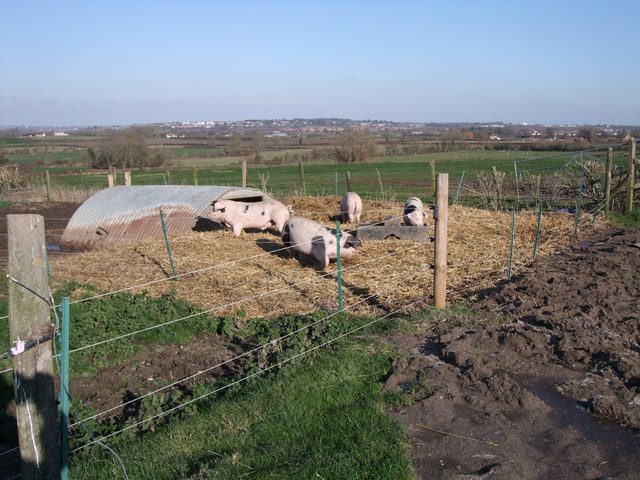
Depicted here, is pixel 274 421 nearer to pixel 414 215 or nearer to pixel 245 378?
pixel 245 378

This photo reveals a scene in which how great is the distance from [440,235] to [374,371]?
→ 7.91ft

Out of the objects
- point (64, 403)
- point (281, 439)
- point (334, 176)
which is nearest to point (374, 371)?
point (281, 439)

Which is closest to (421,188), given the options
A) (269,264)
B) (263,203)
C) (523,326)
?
(263,203)

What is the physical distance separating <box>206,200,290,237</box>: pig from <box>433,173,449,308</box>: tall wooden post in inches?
249

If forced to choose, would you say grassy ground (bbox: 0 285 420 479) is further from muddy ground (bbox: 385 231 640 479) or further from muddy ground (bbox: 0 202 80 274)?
muddy ground (bbox: 0 202 80 274)

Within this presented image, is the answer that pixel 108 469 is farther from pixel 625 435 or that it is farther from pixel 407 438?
pixel 625 435

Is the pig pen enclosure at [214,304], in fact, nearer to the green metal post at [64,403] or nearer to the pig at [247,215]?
the pig at [247,215]

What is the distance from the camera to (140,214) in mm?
15023

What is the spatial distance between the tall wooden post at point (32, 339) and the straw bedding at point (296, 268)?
136 inches

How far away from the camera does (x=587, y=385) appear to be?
587 centimetres

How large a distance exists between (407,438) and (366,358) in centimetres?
161

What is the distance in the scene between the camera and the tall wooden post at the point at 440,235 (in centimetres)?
789

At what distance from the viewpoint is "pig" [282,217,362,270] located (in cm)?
1082

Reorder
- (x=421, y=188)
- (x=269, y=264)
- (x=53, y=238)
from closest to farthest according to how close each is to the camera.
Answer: (x=269, y=264)
(x=53, y=238)
(x=421, y=188)
